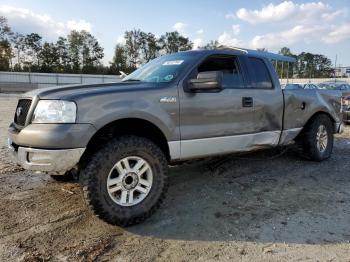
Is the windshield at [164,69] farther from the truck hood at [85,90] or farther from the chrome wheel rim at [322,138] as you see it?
the chrome wheel rim at [322,138]

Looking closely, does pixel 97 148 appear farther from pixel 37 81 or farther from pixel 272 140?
pixel 37 81

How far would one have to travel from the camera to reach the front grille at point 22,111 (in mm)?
3812

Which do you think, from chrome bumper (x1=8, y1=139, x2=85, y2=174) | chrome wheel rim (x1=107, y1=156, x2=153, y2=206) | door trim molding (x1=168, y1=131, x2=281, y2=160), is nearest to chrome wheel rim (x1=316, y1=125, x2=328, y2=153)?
door trim molding (x1=168, y1=131, x2=281, y2=160)

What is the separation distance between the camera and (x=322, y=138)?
21.1 feet

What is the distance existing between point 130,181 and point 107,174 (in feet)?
1.00

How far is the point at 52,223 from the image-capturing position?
12.5ft

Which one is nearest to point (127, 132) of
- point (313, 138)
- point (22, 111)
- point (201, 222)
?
point (22, 111)

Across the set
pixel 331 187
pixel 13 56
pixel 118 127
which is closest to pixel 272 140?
pixel 331 187

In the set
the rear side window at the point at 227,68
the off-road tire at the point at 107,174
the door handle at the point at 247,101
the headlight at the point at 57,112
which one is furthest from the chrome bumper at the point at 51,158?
the door handle at the point at 247,101

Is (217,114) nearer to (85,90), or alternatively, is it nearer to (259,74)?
(259,74)

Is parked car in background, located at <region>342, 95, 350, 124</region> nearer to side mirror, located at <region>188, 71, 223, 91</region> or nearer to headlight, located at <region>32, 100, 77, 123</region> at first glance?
side mirror, located at <region>188, 71, 223, 91</region>

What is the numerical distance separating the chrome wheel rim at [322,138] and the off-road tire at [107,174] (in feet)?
11.4

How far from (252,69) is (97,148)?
256cm

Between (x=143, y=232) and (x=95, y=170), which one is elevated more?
(x=95, y=170)
